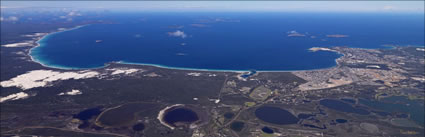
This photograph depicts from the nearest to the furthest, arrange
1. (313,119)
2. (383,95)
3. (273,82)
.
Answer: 1. (313,119)
2. (383,95)
3. (273,82)

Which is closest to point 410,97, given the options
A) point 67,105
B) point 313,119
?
point 313,119

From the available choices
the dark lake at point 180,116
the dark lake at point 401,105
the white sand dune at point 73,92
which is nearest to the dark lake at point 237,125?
the dark lake at point 180,116

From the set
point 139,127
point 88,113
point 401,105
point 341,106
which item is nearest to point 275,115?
point 341,106

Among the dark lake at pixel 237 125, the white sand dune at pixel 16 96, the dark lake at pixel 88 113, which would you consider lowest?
the dark lake at pixel 237 125

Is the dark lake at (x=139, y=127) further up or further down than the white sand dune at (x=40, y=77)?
further down

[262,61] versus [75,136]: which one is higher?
[262,61]

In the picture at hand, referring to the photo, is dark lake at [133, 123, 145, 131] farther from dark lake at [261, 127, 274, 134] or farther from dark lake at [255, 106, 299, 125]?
dark lake at [255, 106, 299, 125]

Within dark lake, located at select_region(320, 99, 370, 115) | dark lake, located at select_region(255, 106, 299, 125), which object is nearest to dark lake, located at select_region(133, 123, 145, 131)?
dark lake, located at select_region(255, 106, 299, 125)

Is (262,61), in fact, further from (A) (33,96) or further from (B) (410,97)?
(A) (33,96)

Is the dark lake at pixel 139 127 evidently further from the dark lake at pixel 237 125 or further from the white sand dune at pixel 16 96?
the white sand dune at pixel 16 96

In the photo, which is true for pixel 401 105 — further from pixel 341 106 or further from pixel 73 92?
pixel 73 92
